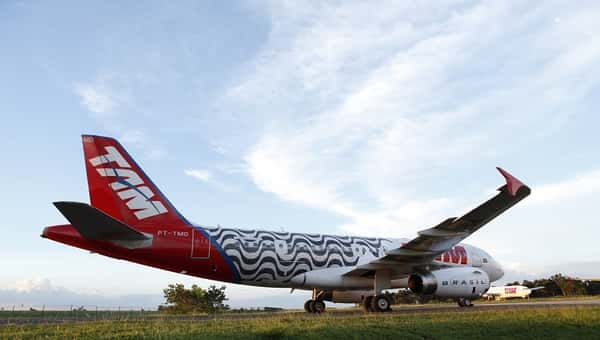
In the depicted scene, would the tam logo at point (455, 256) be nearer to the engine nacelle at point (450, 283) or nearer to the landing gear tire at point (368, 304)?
the engine nacelle at point (450, 283)

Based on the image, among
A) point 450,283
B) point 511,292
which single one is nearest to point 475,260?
point 450,283

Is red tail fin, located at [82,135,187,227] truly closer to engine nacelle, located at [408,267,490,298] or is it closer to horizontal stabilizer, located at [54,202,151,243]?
horizontal stabilizer, located at [54,202,151,243]

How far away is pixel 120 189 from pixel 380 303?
9886mm

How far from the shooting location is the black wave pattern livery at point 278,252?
17.2 metres

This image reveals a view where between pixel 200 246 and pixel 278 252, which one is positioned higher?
pixel 200 246

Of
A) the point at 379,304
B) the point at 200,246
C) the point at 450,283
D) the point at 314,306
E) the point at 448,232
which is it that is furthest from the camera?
the point at 314,306

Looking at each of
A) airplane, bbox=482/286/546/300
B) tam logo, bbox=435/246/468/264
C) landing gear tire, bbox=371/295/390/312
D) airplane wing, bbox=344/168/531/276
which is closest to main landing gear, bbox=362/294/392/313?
landing gear tire, bbox=371/295/390/312

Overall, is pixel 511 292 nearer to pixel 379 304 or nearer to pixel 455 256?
pixel 455 256

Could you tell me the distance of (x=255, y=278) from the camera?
1758 cm

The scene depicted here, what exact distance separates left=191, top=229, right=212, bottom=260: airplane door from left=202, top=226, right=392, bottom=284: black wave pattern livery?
13.5 inches

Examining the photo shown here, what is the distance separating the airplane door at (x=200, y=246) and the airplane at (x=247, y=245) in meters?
0.03

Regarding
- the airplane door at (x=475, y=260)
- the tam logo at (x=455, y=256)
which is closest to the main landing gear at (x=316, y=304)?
the tam logo at (x=455, y=256)

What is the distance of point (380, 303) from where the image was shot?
18.0m

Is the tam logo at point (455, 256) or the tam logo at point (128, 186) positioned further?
the tam logo at point (455, 256)
